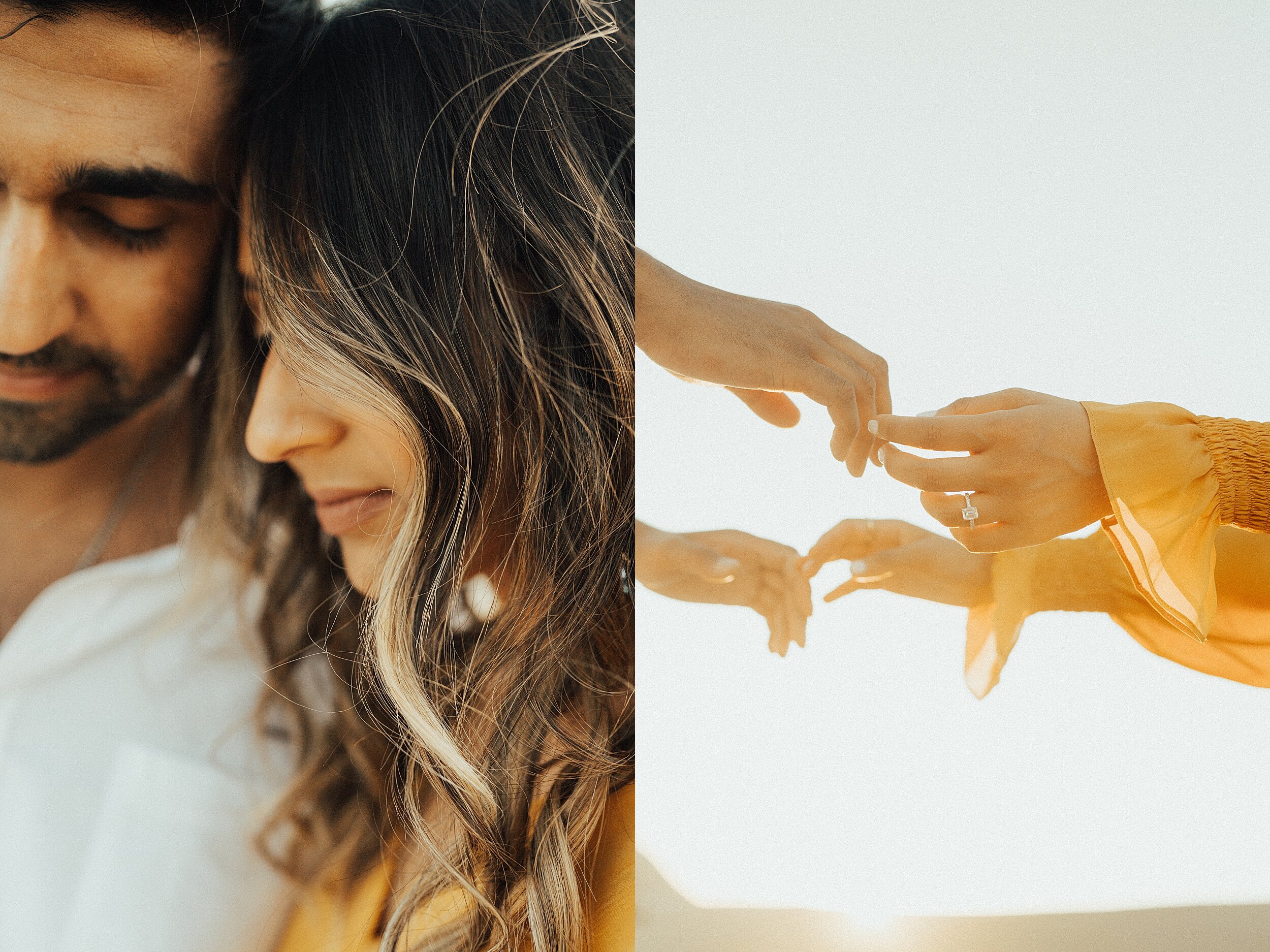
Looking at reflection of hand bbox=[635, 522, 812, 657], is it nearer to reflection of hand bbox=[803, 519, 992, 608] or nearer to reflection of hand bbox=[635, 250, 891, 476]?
reflection of hand bbox=[803, 519, 992, 608]

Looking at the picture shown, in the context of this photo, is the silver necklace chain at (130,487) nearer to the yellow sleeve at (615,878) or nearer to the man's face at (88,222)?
the man's face at (88,222)

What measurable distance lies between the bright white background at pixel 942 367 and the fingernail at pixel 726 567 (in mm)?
47

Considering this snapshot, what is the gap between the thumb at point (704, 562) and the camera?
0.90 m

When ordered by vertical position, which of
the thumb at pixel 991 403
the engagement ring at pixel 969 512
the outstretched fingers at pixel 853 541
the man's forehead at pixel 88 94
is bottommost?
the outstretched fingers at pixel 853 541

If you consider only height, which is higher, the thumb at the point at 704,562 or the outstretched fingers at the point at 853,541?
the outstretched fingers at the point at 853,541

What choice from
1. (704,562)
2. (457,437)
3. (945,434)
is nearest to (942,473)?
(945,434)

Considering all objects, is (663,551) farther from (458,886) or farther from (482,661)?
(458,886)

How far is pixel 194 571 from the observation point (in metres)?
0.76

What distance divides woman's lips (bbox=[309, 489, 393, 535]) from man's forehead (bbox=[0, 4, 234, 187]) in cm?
34

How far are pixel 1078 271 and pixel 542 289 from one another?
0.63 metres

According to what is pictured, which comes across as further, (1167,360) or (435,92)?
(1167,360)

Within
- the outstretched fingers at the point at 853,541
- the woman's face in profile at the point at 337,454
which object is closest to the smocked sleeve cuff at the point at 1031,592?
the outstretched fingers at the point at 853,541

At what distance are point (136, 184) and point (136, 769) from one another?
0.54 m

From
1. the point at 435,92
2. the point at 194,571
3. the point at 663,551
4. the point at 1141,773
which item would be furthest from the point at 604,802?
the point at 435,92
